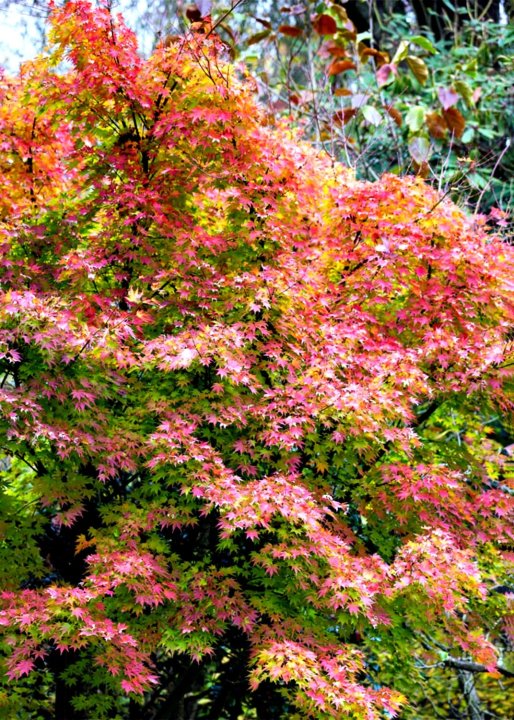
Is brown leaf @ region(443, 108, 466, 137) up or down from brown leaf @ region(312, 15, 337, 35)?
down

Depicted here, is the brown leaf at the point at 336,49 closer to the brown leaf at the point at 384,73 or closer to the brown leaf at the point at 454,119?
the brown leaf at the point at 384,73

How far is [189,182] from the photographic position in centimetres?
461

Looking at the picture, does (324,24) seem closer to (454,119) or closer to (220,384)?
(454,119)

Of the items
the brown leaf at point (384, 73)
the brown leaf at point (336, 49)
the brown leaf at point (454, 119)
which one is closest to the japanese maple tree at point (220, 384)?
the brown leaf at point (384, 73)

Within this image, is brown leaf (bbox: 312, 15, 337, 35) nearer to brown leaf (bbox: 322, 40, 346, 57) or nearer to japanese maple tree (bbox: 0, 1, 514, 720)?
brown leaf (bbox: 322, 40, 346, 57)

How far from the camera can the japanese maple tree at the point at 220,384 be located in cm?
395

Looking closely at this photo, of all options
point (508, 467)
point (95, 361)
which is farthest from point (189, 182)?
point (508, 467)

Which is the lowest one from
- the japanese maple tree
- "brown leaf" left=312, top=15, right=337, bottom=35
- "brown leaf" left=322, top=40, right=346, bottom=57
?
the japanese maple tree

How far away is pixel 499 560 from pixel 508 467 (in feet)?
2.33

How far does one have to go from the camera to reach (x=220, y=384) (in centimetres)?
423

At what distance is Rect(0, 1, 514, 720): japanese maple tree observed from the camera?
13.0 ft

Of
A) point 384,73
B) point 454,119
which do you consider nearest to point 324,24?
point 384,73

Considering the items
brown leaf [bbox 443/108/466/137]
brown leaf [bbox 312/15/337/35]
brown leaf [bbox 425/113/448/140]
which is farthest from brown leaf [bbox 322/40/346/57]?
brown leaf [bbox 443/108/466/137]

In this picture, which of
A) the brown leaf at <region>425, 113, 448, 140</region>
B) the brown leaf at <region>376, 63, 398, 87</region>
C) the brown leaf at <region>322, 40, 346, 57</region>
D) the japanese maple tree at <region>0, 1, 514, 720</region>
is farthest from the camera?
the brown leaf at <region>425, 113, 448, 140</region>
